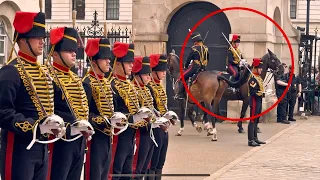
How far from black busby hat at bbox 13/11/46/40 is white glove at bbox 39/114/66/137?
77cm

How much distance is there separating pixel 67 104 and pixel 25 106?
26.5 inches

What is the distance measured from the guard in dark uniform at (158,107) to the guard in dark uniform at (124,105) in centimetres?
87

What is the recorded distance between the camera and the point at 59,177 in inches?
268

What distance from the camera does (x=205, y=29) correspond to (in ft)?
76.5

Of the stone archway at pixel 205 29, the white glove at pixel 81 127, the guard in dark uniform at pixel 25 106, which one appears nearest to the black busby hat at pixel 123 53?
the white glove at pixel 81 127

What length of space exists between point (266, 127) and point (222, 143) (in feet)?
15.8

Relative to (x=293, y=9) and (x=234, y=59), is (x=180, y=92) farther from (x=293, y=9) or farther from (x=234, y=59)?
(x=293, y=9)

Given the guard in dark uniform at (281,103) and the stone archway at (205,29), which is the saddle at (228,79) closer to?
the stone archway at (205,29)

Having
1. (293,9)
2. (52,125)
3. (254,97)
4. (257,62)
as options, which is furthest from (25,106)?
(293,9)

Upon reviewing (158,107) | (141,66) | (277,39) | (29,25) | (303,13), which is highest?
(303,13)

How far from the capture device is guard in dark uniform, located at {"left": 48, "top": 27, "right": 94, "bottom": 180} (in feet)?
22.3

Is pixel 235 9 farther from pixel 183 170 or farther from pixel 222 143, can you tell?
pixel 183 170

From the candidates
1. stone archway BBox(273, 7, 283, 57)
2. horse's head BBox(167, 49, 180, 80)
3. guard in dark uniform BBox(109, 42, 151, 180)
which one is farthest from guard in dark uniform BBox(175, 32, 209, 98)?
guard in dark uniform BBox(109, 42, 151, 180)

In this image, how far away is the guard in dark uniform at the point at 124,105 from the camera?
27.3 ft
